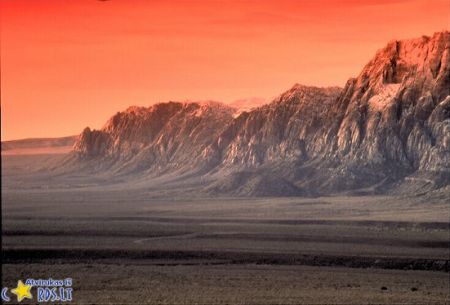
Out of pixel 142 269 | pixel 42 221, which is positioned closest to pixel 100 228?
pixel 42 221

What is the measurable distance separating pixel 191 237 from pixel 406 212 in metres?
63.5

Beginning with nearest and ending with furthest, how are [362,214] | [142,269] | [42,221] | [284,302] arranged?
[284,302]
[142,269]
[42,221]
[362,214]

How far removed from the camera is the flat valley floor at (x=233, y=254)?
188 ft

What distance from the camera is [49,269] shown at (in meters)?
68.3

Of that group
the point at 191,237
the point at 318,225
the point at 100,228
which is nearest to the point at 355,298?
the point at 191,237

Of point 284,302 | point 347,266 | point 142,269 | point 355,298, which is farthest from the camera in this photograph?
point 347,266

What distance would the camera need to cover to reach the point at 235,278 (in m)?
65.5

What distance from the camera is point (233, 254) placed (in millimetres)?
85750

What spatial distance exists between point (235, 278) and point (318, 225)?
63517 mm

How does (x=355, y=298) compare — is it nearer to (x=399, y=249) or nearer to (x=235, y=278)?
(x=235, y=278)

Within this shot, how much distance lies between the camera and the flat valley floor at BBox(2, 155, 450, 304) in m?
57.3

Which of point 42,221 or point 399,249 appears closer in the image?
point 399,249

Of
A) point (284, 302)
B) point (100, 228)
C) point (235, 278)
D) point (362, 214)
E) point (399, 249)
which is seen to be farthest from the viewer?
point (362, 214)

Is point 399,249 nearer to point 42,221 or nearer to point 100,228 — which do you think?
point 100,228
